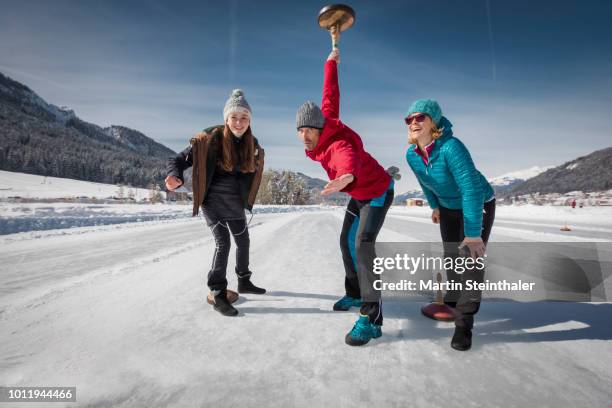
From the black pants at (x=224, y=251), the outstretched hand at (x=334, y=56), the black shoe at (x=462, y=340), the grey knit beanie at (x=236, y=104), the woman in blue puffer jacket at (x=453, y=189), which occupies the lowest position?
the black shoe at (x=462, y=340)

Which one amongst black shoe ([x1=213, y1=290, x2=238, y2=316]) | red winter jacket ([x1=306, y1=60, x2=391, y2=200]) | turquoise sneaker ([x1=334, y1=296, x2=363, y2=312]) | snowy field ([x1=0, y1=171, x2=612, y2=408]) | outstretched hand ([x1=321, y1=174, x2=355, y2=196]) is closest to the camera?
snowy field ([x1=0, y1=171, x2=612, y2=408])

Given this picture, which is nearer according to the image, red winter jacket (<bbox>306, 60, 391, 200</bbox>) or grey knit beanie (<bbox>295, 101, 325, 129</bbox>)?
red winter jacket (<bbox>306, 60, 391, 200</bbox>)

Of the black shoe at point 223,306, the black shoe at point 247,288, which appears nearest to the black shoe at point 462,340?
the black shoe at point 223,306

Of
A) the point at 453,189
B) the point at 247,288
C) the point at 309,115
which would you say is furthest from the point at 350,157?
the point at 247,288

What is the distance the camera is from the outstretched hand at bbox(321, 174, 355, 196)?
73.6 inches

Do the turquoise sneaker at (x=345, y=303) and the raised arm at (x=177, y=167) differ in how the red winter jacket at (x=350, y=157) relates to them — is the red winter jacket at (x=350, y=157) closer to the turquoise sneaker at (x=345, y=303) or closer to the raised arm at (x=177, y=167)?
the turquoise sneaker at (x=345, y=303)

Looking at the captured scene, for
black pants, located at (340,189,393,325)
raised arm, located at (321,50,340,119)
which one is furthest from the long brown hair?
black pants, located at (340,189,393,325)

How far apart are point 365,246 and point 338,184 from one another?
0.64m

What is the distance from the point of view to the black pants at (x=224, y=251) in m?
2.75

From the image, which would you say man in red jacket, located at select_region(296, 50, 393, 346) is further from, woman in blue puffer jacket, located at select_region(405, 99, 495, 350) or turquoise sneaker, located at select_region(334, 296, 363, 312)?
woman in blue puffer jacket, located at select_region(405, 99, 495, 350)

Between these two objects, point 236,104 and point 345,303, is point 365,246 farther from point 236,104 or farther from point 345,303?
point 236,104

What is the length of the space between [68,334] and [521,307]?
3679mm

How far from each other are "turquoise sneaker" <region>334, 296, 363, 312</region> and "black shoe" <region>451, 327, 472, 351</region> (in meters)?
0.92

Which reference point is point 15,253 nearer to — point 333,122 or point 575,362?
point 333,122
